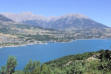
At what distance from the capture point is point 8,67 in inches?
2655

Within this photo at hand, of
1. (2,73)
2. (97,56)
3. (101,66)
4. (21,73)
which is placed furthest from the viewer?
(97,56)

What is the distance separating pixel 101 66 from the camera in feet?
182

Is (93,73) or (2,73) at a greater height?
(93,73)

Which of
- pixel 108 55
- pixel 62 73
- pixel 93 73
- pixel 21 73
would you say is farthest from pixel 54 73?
pixel 108 55

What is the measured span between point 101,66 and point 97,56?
57.5 feet

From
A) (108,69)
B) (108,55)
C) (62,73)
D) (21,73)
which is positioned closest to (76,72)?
(62,73)

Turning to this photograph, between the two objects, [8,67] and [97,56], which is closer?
[8,67]

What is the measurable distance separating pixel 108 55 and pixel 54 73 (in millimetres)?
27723

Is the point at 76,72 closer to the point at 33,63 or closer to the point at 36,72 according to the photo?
the point at 36,72

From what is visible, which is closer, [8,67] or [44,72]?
[44,72]

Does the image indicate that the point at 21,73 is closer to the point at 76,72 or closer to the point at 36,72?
the point at 36,72

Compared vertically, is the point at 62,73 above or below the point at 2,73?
above

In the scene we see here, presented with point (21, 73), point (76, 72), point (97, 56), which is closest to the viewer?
point (76, 72)

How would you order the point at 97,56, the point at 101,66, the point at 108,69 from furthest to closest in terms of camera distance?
the point at 97,56 < the point at 101,66 < the point at 108,69
